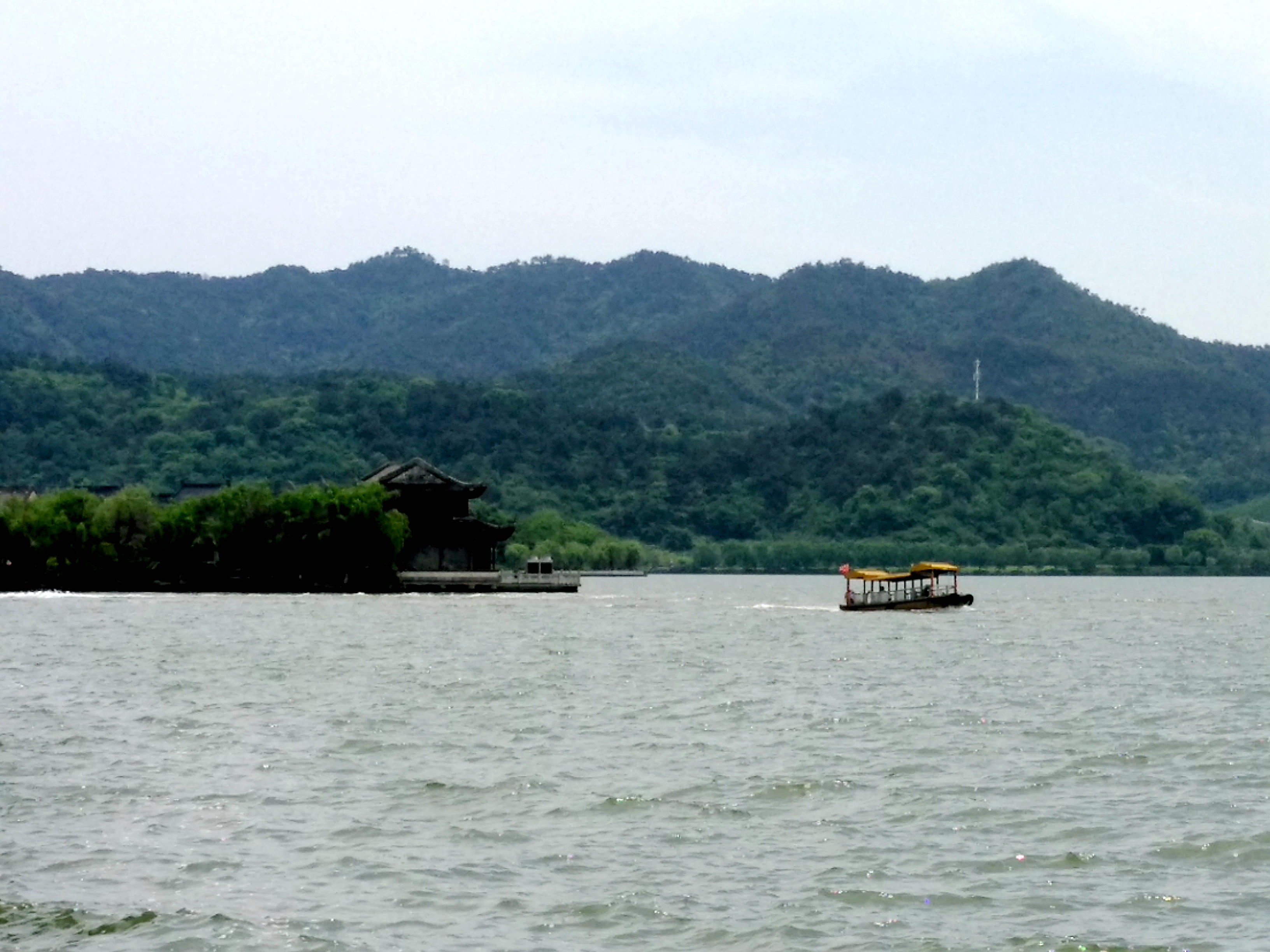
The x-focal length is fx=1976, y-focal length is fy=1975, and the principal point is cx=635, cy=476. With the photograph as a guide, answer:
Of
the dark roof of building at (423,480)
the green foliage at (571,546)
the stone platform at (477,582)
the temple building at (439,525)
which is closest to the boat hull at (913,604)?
the stone platform at (477,582)

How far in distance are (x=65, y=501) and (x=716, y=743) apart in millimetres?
78334

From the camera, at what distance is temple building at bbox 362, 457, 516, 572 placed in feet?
381

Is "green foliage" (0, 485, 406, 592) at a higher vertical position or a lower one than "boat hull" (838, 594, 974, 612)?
higher

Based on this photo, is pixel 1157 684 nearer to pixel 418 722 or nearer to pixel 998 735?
pixel 998 735

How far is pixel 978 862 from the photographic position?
2436 cm

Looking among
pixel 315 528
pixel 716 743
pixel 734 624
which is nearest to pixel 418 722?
pixel 716 743

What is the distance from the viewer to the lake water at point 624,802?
2125 centimetres

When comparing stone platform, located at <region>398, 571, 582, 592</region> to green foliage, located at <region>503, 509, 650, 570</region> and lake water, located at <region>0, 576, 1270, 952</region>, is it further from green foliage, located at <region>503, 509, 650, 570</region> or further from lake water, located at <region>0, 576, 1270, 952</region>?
green foliage, located at <region>503, 509, 650, 570</region>

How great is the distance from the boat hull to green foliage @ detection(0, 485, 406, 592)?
1015 inches

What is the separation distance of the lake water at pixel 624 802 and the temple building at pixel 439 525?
56.4m

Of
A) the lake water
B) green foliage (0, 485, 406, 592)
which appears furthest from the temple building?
Answer: the lake water

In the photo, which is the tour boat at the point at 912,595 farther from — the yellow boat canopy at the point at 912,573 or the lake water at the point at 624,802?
the lake water at the point at 624,802

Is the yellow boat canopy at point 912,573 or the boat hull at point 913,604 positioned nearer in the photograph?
the yellow boat canopy at point 912,573

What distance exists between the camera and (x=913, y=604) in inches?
3814
